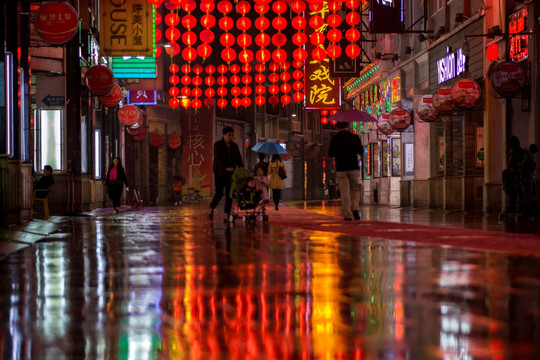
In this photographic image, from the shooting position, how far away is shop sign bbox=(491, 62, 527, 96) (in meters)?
20.8

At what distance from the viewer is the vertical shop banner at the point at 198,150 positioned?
5597 centimetres

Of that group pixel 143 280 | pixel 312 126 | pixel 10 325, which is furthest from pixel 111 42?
pixel 312 126

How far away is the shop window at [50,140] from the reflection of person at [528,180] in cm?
1445

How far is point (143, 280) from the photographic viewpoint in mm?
7977

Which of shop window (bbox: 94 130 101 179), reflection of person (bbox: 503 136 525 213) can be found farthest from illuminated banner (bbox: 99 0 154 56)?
reflection of person (bbox: 503 136 525 213)

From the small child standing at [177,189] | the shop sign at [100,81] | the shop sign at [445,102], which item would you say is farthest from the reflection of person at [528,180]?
the small child standing at [177,189]

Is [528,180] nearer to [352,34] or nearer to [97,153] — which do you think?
[352,34]

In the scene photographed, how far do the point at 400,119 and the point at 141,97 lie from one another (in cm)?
1595

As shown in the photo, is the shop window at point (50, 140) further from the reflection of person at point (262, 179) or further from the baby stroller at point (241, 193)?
the baby stroller at point (241, 193)

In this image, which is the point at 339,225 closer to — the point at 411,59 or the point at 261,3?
the point at 261,3

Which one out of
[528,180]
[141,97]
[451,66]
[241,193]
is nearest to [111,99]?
[451,66]

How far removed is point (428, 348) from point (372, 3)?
27.9 m

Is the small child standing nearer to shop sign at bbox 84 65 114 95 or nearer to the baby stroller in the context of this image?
shop sign at bbox 84 65 114 95

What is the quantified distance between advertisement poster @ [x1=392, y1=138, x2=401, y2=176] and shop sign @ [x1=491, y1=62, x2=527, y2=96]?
17298mm
